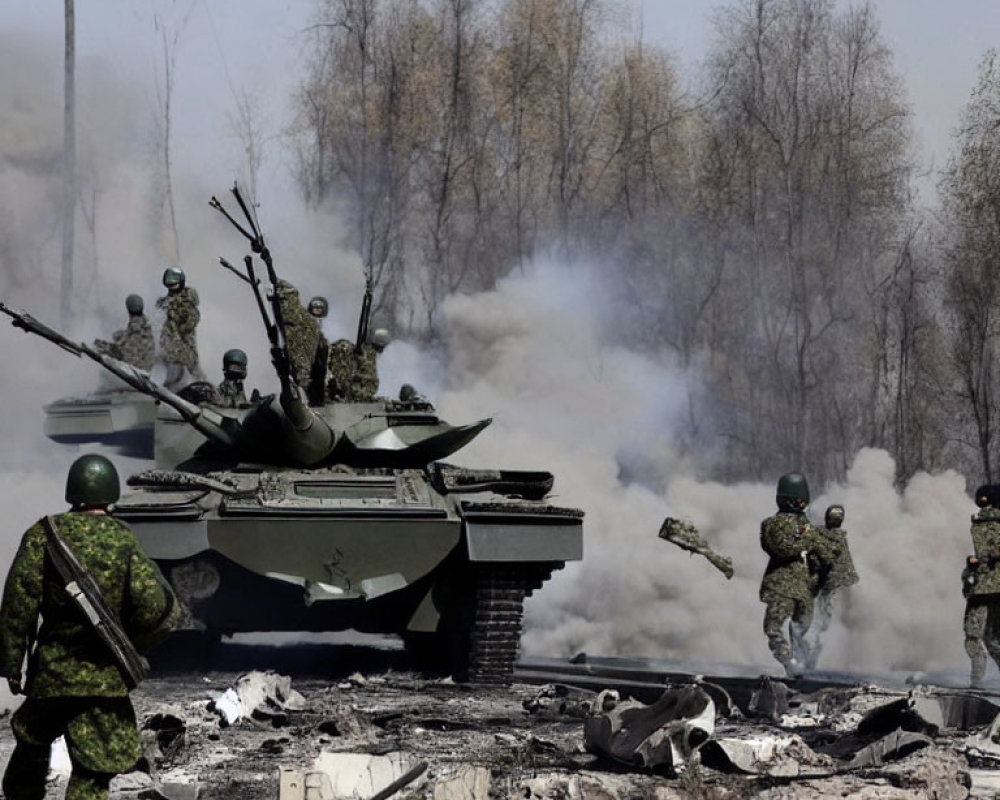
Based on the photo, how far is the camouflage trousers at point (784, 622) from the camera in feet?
44.8

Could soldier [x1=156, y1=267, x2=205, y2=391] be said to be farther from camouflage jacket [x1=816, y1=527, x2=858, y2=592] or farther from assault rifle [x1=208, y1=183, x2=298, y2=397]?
camouflage jacket [x1=816, y1=527, x2=858, y2=592]

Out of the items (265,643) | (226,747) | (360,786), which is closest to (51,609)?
(360,786)

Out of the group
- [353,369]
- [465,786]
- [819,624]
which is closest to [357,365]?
[353,369]

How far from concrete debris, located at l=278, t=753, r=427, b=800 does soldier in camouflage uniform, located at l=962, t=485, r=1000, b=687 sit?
646 cm

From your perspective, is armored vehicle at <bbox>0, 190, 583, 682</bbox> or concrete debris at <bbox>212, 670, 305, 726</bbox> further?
armored vehicle at <bbox>0, 190, 583, 682</bbox>

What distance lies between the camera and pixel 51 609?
674cm

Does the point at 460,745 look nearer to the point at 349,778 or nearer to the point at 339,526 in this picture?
the point at 349,778

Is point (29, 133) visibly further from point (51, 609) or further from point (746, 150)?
point (51, 609)

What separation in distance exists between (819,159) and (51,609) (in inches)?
1071

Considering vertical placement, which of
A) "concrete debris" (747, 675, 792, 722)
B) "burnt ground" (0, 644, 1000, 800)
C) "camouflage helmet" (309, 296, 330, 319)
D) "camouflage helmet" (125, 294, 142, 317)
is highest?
"camouflage helmet" (125, 294, 142, 317)

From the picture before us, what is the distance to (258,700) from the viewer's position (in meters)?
10.9

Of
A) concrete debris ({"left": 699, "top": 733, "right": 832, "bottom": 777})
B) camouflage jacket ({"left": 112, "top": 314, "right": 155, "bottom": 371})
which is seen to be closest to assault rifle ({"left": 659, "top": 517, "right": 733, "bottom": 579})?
camouflage jacket ({"left": 112, "top": 314, "right": 155, "bottom": 371})

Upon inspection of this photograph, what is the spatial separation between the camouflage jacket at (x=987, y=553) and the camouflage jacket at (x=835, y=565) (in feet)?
3.37

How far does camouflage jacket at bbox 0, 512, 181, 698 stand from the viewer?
22.0 feet
